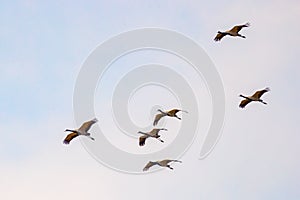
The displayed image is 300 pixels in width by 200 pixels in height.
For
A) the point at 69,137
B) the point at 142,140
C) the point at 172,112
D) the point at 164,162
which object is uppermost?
the point at 172,112

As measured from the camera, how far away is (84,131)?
5931cm

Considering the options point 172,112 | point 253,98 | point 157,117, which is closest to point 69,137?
point 157,117

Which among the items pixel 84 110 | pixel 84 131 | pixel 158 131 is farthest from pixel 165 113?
pixel 84 110

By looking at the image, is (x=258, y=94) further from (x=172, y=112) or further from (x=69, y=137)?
(x=69, y=137)

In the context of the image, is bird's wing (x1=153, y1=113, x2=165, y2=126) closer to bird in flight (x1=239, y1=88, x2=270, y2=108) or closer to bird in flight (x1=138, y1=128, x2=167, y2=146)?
bird in flight (x1=138, y1=128, x2=167, y2=146)

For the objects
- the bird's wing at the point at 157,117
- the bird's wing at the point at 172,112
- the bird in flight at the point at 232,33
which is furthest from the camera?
the bird's wing at the point at 157,117

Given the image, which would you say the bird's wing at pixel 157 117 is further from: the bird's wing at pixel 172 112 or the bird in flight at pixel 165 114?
the bird's wing at pixel 172 112

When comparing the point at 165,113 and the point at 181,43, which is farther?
the point at 181,43

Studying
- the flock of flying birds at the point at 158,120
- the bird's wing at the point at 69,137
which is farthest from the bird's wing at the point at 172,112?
the bird's wing at the point at 69,137

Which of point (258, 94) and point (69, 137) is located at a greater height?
point (69, 137)

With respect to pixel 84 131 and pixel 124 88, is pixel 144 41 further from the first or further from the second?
pixel 84 131

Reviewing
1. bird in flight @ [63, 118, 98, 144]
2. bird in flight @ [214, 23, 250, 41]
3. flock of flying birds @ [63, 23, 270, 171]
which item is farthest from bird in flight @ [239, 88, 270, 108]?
bird in flight @ [63, 118, 98, 144]

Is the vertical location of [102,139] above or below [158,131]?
above

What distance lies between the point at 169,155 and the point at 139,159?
4.18m
